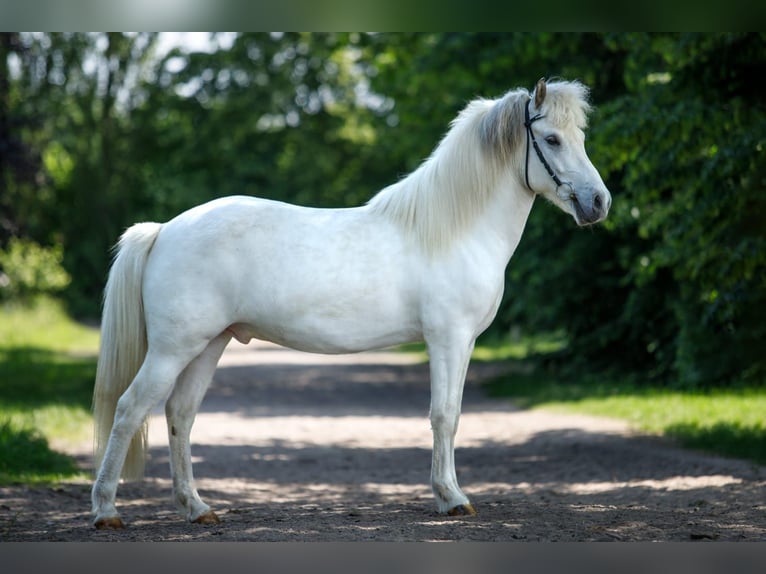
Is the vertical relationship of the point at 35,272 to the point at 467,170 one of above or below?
above

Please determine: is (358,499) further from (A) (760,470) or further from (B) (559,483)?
(A) (760,470)

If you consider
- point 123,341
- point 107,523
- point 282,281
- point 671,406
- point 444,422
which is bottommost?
point 107,523

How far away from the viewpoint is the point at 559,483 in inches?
348

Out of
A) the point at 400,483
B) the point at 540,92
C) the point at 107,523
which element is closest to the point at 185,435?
the point at 107,523

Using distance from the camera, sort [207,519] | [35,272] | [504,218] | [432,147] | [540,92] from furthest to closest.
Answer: [35,272] < [432,147] < [504,218] < [207,519] < [540,92]

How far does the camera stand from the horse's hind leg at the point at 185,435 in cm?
611

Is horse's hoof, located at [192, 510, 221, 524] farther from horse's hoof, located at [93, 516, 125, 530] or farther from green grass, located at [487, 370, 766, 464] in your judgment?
green grass, located at [487, 370, 766, 464]

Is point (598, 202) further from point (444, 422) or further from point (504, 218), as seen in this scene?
point (444, 422)

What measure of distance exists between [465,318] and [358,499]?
2500 millimetres

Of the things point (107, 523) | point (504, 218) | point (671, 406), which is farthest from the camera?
point (671, 406)

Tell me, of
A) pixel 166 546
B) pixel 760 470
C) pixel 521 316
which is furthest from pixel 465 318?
pixel 521 316

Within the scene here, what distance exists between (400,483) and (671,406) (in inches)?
210

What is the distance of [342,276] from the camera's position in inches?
232

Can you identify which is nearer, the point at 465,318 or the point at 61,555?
the point at 61,555
